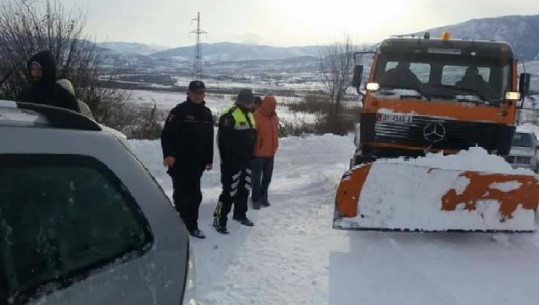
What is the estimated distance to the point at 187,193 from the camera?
585cm

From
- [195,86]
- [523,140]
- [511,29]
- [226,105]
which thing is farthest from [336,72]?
[511,29]

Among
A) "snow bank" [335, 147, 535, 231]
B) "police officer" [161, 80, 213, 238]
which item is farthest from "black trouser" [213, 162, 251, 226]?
"snow bank" [335, 147, 535, 231]

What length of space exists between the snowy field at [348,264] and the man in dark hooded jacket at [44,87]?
2079 millimetres

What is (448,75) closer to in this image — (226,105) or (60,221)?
(60,221)

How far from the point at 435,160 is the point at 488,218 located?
89 cm

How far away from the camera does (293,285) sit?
489cm

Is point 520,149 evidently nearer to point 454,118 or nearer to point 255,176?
point 454,118

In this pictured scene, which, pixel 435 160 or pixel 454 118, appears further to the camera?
pixel 454 118

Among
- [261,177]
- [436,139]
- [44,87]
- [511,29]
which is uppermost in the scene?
[511,29]

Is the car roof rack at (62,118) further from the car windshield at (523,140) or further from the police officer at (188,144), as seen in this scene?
the car windshield at (523,140)

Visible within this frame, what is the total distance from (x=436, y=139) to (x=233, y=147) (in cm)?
300

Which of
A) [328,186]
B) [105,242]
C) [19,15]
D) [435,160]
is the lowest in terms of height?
[328,186]

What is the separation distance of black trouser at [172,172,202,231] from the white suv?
3713mm

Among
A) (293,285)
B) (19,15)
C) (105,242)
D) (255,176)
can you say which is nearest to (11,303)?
(105,242)
